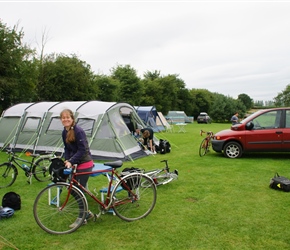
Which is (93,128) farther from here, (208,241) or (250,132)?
(208,241)

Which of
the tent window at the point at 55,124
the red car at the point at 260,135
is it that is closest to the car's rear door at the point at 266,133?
the red car at the point at 260,135

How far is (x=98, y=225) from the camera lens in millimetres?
4094

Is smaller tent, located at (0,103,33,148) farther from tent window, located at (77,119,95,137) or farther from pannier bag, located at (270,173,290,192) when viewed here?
pannier bag, located at (270,173,290,192)

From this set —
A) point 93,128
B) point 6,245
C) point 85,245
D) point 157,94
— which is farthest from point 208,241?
point 157,94

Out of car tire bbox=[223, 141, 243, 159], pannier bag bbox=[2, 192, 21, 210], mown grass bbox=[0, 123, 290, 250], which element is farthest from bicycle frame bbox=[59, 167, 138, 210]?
car tire bbox=[223, 141, 243, 159]

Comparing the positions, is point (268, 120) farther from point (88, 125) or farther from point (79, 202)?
point (79, 202)

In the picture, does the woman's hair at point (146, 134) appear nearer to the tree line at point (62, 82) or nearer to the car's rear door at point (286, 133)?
the car's rear door at point (286, 133)

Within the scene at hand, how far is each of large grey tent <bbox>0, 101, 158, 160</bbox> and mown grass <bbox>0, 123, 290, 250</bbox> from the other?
274 cm

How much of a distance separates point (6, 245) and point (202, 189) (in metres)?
3.76

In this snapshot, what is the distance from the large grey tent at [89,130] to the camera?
9.38m

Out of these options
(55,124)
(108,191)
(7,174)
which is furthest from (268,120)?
(7,174)

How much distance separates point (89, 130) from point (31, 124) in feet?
9.22

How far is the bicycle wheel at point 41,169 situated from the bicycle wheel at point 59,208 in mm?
2938

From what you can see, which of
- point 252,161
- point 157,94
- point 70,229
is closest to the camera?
point 70,229
